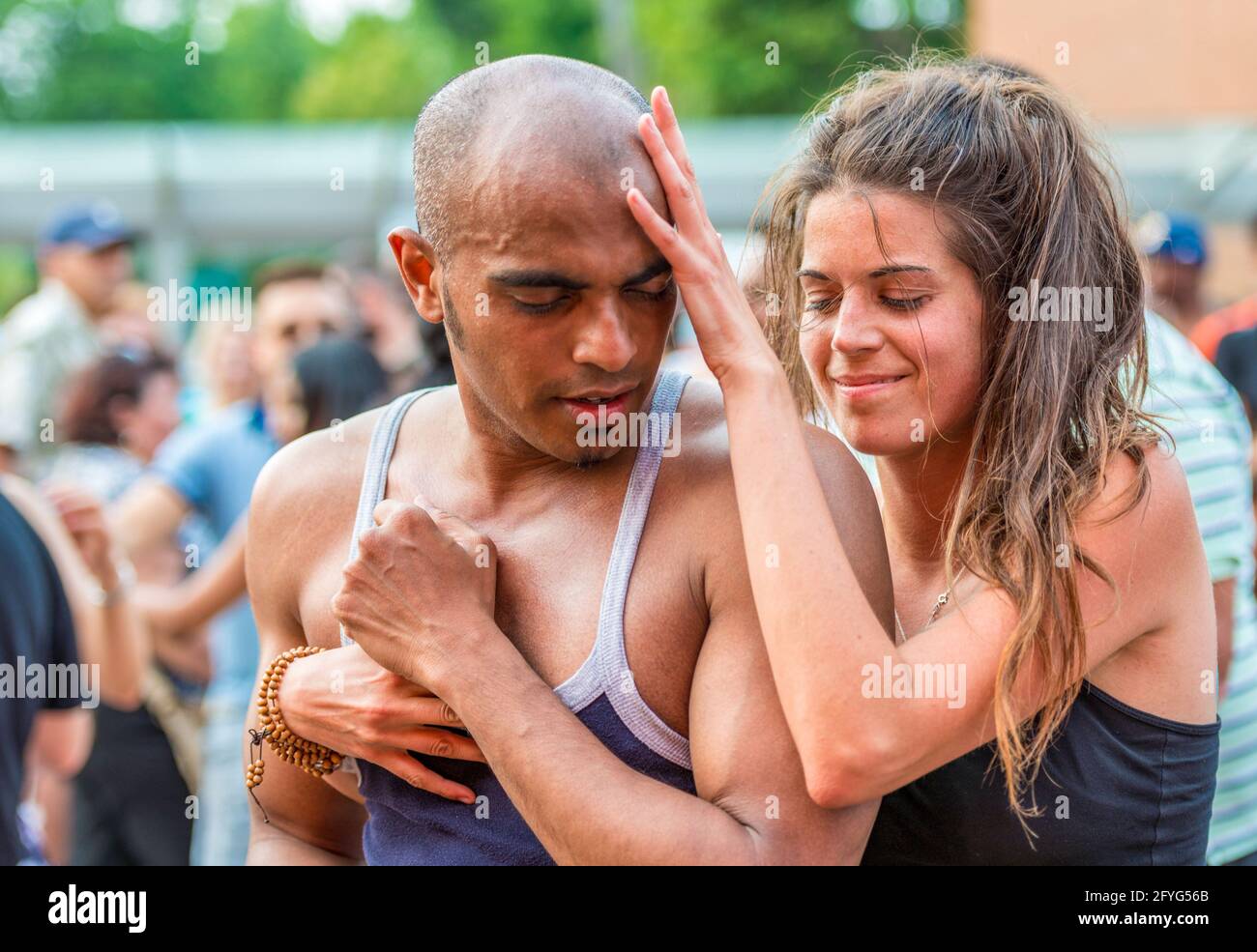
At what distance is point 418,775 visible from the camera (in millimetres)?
2041

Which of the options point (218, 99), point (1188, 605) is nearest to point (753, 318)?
point (1188, 605)

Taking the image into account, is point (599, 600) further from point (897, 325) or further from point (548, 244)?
point (897, 325)

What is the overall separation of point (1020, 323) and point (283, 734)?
1.33 meters

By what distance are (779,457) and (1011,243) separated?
2.01ft

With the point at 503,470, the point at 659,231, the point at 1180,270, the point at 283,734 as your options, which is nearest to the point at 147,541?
the point at 283,734

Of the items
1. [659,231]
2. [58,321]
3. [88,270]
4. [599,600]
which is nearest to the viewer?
[659,231]

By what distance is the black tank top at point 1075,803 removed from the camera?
6.90 ft

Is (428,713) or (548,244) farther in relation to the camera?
(428,713)

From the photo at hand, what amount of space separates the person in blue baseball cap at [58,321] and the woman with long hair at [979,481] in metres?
4.32

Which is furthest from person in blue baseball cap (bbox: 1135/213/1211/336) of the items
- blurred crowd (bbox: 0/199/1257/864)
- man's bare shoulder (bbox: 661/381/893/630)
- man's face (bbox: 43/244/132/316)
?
man's face (bbox: 43/244/132/316)

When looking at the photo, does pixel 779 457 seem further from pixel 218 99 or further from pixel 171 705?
pixel 218 99

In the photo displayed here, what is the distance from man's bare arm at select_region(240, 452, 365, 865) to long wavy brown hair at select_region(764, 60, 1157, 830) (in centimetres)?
100

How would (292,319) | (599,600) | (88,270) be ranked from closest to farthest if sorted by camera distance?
(599,600) < (292,319) < (88,270)

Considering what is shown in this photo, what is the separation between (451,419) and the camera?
2.30m
